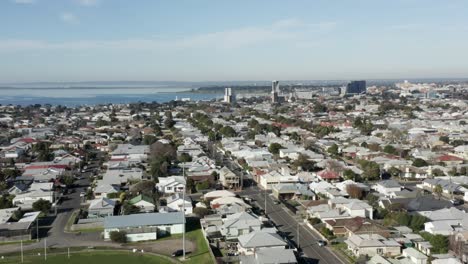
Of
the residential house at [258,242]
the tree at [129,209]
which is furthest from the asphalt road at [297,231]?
the tree at [129,209]

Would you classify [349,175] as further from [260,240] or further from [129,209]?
[129,209]

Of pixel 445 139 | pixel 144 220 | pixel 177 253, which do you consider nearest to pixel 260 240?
pixel 177 253

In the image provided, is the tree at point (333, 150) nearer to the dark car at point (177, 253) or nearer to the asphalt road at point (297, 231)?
the asphalt road at point (297, 231)

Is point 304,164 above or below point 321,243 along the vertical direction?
above

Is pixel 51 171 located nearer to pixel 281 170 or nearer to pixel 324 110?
pixel 281 170

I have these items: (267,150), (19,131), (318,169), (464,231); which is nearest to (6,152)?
(19,131)

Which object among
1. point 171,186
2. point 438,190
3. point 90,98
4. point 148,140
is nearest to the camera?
point 438,190
